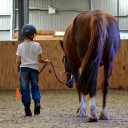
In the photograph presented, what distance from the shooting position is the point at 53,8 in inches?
969

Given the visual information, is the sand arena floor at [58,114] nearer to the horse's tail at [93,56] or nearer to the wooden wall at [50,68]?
the horse's tail at [93,56]

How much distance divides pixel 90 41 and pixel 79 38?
36cm

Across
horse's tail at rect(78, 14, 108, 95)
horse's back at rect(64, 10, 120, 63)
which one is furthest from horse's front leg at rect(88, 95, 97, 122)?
horse's back at rect(64, 10, 120, 63)

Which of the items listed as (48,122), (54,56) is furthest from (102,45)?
(54,56)

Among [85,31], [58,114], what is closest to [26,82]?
[58,114]

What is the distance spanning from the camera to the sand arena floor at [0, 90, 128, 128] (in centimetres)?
455

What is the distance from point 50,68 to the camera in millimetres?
10125

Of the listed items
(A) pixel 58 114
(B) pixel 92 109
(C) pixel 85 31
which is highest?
(C) pixel 85 31

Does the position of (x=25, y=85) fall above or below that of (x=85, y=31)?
below

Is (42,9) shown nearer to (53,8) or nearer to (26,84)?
(53,8)

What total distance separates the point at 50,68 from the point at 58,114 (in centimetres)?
444

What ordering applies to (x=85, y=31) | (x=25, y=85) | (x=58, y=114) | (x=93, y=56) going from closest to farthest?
(x=93, y=56)
(x=85, y=31)
(x=25, y=85)
(x=58, y=114)

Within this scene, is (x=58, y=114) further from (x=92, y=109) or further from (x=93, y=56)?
(x=93, y=56)

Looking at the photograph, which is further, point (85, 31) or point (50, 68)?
point (50, 68)
